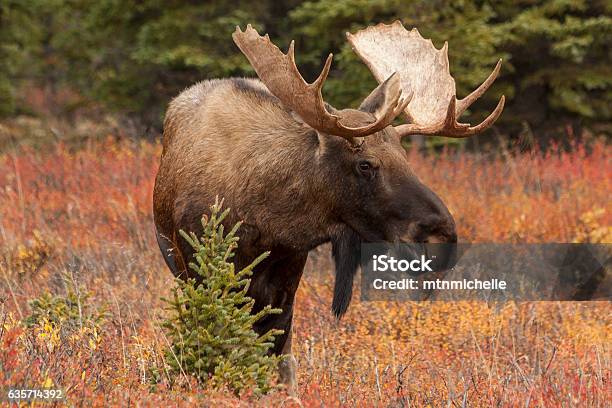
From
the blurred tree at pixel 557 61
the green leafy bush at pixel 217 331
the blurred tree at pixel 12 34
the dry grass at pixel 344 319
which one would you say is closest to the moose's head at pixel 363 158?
the dry grass at pixel 344 319

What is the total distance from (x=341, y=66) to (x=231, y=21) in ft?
5.16

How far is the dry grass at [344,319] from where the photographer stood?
4.05 m

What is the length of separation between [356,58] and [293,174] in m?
6.78

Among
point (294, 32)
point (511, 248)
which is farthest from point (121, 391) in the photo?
point (294, 32)

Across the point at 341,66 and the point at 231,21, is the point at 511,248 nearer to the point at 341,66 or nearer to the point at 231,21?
the point at 341,66

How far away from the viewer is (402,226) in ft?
15.2

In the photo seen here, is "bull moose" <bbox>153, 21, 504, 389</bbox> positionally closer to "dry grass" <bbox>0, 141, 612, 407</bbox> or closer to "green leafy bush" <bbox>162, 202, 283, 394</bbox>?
"dry grass" <bbox>0, 141, 612, 407</bbox>

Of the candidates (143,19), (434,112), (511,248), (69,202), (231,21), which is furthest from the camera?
(143,19)

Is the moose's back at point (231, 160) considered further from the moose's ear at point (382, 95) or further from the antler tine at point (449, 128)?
the antler tine at point (449, 128)

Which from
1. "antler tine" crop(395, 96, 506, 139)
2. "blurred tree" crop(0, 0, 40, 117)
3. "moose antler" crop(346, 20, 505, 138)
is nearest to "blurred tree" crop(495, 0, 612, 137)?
"moose antler" crop(346, 20, 505, 138)

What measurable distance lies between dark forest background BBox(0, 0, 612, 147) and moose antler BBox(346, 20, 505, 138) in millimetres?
5100

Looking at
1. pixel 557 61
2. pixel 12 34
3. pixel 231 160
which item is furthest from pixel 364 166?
pixel 12 34

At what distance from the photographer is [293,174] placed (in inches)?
193

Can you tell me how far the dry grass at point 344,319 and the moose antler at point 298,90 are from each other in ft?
3.55
